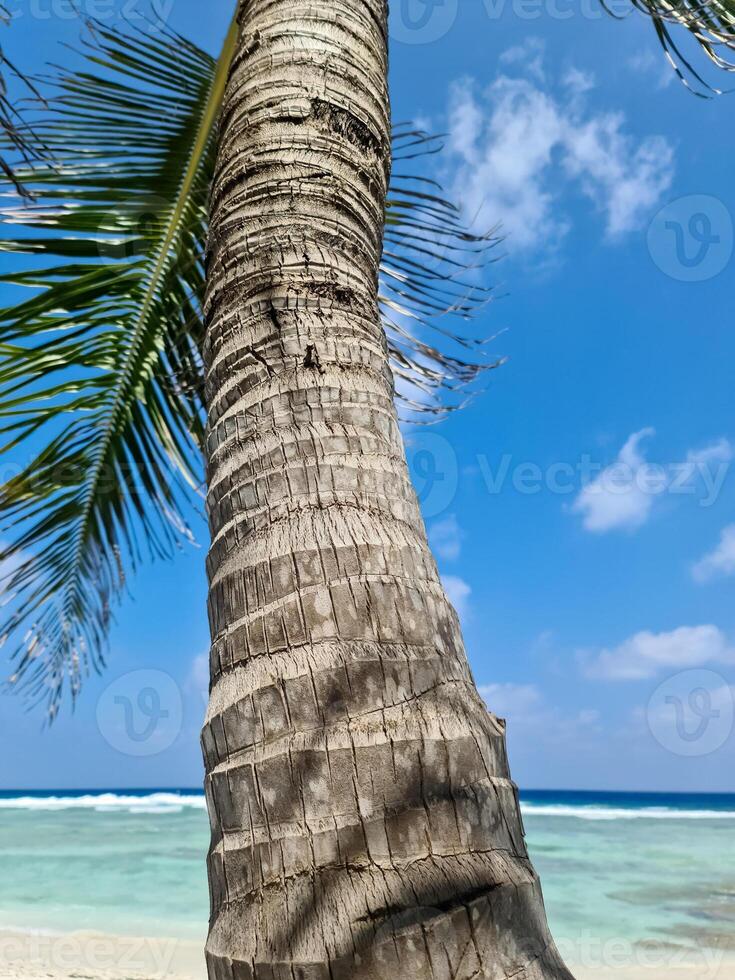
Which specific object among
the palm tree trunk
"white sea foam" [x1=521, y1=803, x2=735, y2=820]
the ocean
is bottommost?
"white sea foam" [x1=521, y1=803, x2=735, y2=820]

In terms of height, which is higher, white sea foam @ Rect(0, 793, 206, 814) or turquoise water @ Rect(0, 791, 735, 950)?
white sea foam @ Rect(0, 793, 206, 814)

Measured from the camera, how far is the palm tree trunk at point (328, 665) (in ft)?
2.98

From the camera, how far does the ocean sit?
8.08 meters

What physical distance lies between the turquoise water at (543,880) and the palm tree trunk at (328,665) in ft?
26.2

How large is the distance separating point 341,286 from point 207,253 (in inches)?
18.0

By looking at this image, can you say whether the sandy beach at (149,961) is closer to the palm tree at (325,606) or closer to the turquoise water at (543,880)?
the turquoise water at (543,880)

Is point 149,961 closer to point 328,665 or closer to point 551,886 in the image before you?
point 551,886

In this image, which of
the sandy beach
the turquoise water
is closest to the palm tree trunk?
the sandy beach

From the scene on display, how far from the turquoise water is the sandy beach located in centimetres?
41

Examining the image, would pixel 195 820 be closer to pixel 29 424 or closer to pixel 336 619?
pixel 29 424

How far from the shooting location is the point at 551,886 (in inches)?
424

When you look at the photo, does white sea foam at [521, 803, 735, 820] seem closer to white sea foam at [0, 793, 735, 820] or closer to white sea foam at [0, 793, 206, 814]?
white sea foam at [0, 793, 735, 820]

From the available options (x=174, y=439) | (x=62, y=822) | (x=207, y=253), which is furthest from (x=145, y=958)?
(x=62, y=822)

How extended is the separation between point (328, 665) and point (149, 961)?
750 cm
